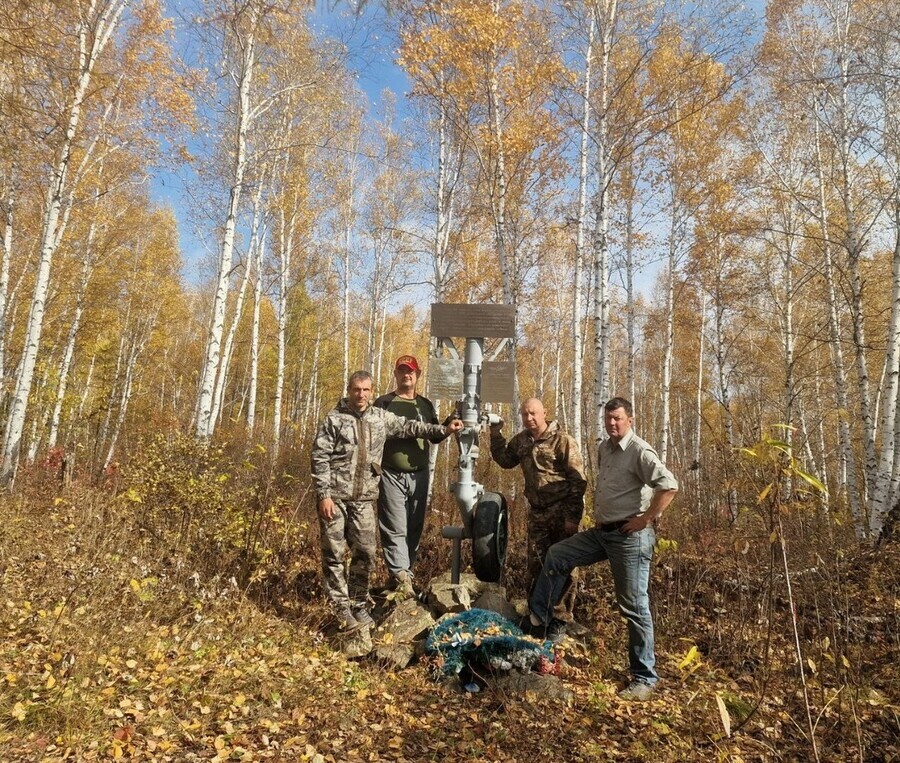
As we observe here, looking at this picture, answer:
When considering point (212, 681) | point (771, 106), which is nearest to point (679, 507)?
point (212, 681)

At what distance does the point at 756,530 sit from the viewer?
6.03 metres

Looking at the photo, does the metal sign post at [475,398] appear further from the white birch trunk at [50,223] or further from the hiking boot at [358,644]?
the white birch trunk at [50,223]

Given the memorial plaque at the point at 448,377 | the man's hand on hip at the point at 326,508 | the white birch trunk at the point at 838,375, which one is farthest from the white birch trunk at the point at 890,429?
the man's hand on hip at the point at 326,508

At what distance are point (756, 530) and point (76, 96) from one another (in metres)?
10.5

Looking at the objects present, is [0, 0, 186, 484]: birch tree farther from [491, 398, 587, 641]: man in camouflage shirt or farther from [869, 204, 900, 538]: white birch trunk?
[869, 204, 900, 538]: white birch trunk

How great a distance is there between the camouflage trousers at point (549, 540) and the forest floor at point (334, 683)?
303mm

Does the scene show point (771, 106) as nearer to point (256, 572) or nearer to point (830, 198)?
point (830, 198)

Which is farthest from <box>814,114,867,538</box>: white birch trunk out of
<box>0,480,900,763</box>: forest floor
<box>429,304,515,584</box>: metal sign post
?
<box>429,304,515,584</box>: metal sign post

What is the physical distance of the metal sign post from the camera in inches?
173

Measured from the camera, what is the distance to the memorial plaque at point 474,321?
458cm

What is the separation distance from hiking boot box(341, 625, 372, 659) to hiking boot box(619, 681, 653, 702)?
1805 mm

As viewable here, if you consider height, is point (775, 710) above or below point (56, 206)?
below

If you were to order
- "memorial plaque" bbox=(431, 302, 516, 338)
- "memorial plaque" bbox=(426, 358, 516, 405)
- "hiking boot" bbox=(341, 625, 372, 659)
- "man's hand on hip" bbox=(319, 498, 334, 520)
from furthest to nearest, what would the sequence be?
"memorial plaque" bbox=(431, 302, 516, 338) < "memorial plaque" bbox=(426, 358, 516, 405) < "man's hand on hip" bbox=(319, 498, 334, 520) < "hiking boot" bbox=(341, 625, 372, 659)

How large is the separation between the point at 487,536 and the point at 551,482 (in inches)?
28.8
